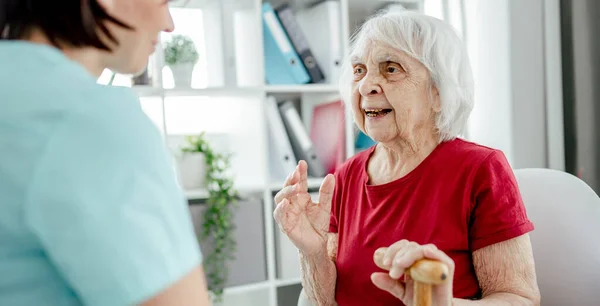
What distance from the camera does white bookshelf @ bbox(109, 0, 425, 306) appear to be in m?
2.11

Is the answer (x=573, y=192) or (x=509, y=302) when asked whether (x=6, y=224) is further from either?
(x=573, y=192)

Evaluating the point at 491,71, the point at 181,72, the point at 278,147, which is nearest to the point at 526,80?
the point at 491,71

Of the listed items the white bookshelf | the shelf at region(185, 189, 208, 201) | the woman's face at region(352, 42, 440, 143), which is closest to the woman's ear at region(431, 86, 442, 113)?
the woman's face at region(352, 42, 440, 143)

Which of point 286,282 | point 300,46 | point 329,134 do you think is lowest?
point 286,282

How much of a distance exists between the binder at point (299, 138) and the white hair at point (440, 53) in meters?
0.88

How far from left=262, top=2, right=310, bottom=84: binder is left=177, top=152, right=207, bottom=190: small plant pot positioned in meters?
0.42

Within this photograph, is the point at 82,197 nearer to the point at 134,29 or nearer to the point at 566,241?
the point at 134,29

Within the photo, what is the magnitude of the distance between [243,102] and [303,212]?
40.4 inches

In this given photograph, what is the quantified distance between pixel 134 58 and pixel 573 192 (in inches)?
44.3

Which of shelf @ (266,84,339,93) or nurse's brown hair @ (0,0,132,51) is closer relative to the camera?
nurse's brown hair @ (0,0,132,51)

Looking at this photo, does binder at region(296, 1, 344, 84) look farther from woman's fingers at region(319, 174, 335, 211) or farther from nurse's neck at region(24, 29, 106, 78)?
nurse's neck at region(24, 29, 106, 78)

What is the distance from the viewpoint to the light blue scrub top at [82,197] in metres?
0.44

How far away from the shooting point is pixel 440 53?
1302 mm

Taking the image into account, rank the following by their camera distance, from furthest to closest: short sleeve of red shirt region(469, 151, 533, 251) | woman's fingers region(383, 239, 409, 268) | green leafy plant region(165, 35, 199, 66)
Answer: green leafy plant region(165, 35, 199, 66)
short sleeve of red shirt region(469, 151, 533, 251)
woman's fingers region(383, 239, 409, 268)
